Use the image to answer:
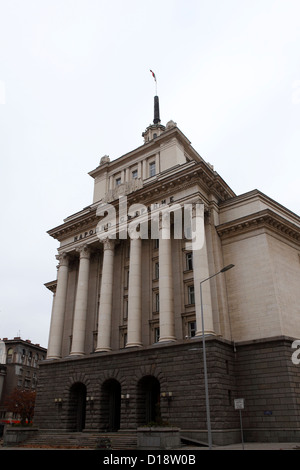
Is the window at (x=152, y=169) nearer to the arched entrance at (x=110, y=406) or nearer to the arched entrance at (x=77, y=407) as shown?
the arched entrance at (x=110, y=406)

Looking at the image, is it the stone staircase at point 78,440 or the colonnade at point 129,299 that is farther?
the colonnade at point 129,299

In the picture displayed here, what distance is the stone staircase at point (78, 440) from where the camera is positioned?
95.9 feet

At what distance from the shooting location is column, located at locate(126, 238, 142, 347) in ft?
124

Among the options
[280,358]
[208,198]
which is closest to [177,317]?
[280,358]

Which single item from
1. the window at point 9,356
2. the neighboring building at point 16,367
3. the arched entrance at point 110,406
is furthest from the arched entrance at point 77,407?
the window at point 9,356

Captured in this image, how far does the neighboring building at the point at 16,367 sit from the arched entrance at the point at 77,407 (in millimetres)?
56427

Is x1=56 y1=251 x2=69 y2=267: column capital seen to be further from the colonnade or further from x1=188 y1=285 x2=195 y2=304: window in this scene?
x1=188 y1=285 x2=195 y2=304: window

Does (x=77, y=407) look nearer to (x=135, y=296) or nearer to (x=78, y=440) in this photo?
(x=78, y=440)

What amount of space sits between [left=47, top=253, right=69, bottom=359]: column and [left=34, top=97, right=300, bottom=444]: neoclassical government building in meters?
0.12

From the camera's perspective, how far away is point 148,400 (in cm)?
3559

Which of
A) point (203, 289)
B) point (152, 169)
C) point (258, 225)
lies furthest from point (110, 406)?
point (152, 169)

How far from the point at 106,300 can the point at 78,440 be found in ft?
44.3

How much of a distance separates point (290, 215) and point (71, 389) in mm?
30461

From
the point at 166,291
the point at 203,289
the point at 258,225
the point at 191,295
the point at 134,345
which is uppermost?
the point at 258,225
